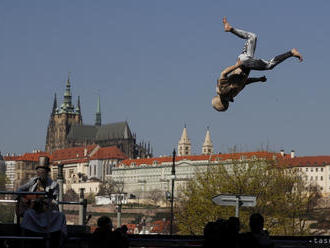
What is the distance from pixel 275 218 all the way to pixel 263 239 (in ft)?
156

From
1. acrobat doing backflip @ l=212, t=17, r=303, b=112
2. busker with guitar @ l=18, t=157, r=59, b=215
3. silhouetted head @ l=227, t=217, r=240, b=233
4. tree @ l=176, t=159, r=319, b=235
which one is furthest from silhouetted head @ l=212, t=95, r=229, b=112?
tree @ l=176, t=159, r=319, b=235

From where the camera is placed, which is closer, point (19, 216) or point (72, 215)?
point (19, 216)

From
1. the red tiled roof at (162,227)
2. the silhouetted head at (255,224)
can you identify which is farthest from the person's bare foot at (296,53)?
the red tiled roof at (162,227)

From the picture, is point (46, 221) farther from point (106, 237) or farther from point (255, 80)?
point (255, 80)

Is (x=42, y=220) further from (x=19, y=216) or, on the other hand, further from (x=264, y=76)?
(x=264, y=76)

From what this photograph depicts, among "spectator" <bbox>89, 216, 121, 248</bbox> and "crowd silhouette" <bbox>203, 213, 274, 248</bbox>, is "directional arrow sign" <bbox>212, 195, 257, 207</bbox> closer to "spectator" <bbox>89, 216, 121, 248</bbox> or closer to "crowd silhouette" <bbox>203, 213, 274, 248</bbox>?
"spectator" <bbox>89, 216, 121, 248</bbox>

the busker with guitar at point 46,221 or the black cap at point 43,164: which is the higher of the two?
the black cap at point 43,164

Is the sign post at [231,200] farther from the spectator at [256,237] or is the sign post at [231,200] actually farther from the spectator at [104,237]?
the spectator at [256,237]

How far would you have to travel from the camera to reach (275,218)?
192ft

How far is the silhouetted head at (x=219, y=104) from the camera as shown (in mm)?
14408

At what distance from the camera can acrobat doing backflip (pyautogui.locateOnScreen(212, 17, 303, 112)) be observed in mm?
13758

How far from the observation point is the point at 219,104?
568 inches

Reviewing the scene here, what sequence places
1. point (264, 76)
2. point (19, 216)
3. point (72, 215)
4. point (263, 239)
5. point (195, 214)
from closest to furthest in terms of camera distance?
point (263, 239), point (19, 216), point (264, 76), point (195, 214), point (72, 215)

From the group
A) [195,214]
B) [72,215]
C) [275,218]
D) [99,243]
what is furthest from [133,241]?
[72,215]
